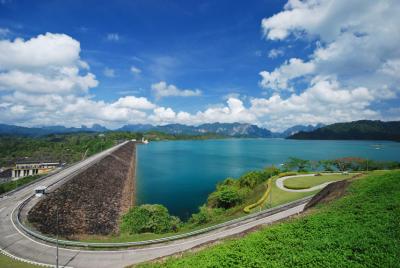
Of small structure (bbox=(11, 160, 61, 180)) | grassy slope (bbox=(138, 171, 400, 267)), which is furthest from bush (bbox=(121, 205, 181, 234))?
small structure (bbox=(11, 160, 61, 180))

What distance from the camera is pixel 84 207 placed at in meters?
38.6

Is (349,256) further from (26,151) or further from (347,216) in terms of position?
(26,151)

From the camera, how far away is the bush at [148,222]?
30047 millimetres

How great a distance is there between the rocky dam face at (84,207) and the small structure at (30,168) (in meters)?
40.6

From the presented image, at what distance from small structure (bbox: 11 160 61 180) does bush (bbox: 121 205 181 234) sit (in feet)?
225

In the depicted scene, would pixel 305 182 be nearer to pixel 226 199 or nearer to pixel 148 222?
pixel 226 199

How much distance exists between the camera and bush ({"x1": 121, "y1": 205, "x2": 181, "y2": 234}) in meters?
30.0

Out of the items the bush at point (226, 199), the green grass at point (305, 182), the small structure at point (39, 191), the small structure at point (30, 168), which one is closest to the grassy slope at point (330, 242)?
the bush at point (226, 199)

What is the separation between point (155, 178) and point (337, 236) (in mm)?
64594

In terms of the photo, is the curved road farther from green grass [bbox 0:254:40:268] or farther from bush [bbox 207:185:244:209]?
bush [bbox 207:185:244:209]

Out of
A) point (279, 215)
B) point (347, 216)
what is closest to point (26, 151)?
point (279, 215)

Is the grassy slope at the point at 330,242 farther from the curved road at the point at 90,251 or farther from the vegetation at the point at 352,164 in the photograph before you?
the vegetation at the point at 352,164

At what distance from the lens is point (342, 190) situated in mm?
22516

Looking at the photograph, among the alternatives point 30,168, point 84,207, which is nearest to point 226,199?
point 84,207
